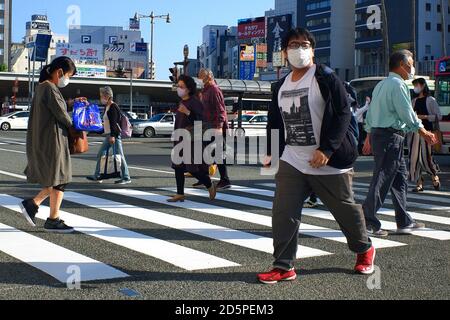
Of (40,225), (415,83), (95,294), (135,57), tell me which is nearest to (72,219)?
(40,225)

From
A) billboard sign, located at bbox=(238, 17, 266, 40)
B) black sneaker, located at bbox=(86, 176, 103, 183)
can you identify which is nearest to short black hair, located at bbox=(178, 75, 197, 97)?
black sneaker, located at bbox=(86, 176, 103, 183)

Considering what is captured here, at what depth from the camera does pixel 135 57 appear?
137625 mm

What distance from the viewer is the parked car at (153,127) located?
35062mm

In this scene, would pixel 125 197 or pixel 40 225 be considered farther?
pixel 125 197

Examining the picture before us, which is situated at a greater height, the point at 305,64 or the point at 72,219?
the point at 305,64

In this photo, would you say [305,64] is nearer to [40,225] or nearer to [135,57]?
[40,225]

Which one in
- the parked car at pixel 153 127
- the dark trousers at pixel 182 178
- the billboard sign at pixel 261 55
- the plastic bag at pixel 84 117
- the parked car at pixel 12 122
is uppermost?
the billboard sign at pixel 261 55

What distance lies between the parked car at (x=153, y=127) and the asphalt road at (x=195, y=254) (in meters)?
26.5

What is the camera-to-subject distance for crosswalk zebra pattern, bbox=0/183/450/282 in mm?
4816

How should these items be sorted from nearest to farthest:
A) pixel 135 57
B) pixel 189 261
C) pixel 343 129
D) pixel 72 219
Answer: pixel 343 129
pixel 189 261
pixel 72 219
pixel 135 57

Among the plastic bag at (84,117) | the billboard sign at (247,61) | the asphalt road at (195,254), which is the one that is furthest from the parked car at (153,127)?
the billboard sign at (247,61)

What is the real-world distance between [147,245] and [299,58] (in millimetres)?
2260

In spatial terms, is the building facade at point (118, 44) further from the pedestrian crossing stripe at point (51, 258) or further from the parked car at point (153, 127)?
the pedestrian crossing stripe at point (51, 258)

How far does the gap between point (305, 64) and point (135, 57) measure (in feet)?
449
